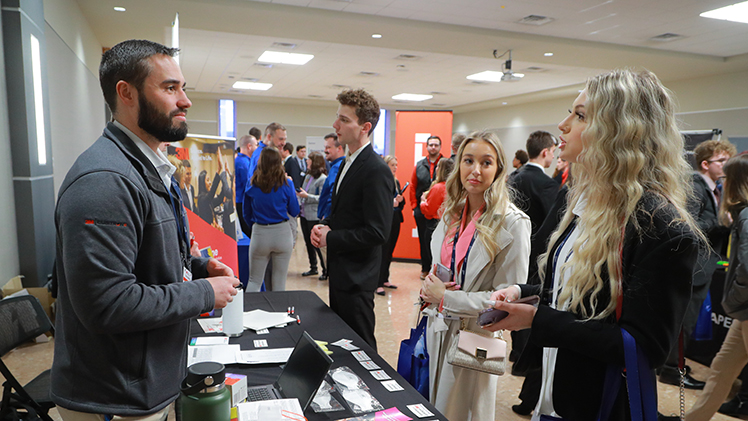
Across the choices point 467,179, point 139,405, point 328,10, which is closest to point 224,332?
point 139,405

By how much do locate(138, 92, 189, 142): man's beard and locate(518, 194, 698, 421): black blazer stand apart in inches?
43.2

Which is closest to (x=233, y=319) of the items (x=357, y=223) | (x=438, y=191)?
(x=357, y=223)

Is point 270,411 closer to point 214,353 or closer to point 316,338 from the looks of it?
point 214,353

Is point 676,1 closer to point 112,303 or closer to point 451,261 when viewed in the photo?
point 451,261

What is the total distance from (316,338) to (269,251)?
238 cm

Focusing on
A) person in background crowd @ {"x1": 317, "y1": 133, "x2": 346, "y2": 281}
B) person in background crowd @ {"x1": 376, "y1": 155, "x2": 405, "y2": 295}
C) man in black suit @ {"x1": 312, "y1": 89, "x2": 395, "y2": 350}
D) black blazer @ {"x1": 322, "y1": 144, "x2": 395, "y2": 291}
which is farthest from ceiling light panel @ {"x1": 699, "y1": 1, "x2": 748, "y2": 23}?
black blazer @ {"x1": 322, "y1": 144, "x2": 395, "y2": 291}

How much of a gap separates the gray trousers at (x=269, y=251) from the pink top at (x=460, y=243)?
2386mm

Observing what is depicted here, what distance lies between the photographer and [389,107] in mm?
16375

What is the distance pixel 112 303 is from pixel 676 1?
6486mm

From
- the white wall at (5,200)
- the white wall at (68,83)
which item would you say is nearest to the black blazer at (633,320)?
the white wall at (5,200)

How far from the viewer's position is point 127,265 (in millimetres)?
1043

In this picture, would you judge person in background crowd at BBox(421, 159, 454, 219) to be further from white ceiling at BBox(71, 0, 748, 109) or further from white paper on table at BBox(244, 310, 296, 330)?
white paper on table at BBox(244, 310, 296, 330)

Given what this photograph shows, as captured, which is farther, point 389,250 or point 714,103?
point 714,103

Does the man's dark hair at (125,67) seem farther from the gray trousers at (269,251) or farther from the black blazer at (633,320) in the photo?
the gray trousers at (269,251)
